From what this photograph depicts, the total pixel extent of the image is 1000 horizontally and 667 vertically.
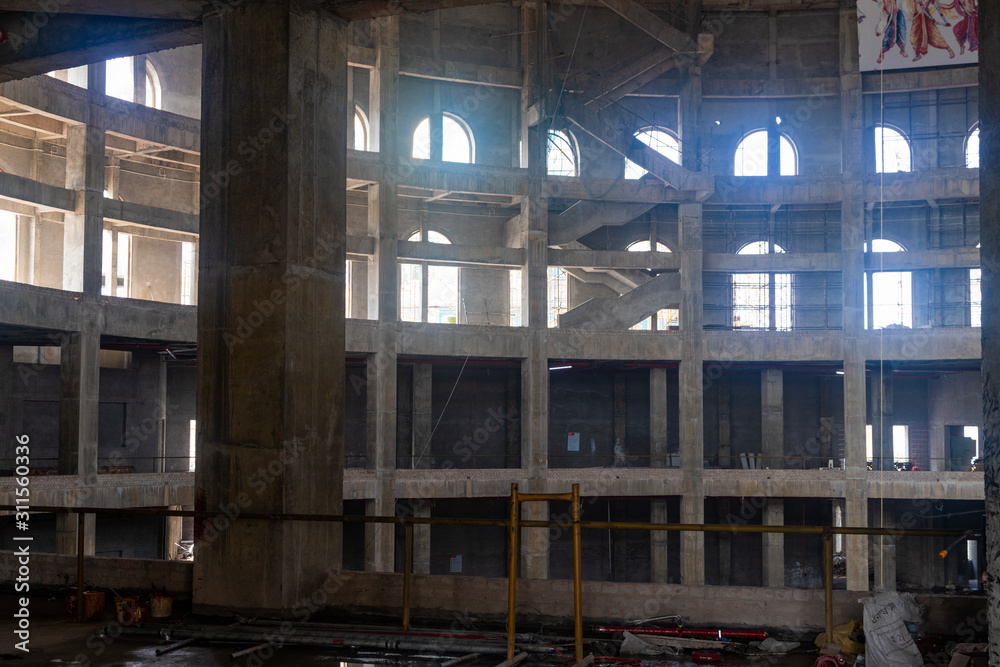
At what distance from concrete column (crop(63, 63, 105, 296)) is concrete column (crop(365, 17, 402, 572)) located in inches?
293

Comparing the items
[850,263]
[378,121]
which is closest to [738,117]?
[850,263]

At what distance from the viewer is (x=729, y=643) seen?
6984 millimetres

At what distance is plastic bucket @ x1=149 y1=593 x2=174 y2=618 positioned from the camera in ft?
27.0

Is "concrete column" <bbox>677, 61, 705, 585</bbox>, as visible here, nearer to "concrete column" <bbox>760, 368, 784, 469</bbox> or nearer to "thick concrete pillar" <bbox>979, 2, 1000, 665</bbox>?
"concrete column" <bbox>760, 368, 784, 469</bbox>

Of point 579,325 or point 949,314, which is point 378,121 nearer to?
point 579,325

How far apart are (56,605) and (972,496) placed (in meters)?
26.2

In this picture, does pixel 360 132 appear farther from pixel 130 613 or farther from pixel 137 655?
pixel 137 655

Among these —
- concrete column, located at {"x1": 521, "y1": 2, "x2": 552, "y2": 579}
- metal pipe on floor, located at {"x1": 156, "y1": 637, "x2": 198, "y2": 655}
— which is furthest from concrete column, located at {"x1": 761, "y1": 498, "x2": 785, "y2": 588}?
metal pipe on floor, located at {"x1": 156, "y1": 637, "x2": 198, "y2": 655}

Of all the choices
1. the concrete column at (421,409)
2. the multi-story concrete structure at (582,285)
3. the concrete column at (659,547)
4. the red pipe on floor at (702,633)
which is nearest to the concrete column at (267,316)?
the red pipe on floor at (702,633)

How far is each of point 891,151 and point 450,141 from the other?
15365mm

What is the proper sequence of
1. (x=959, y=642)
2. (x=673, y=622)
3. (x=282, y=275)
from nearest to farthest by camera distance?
(x=959, y=642) → (x=673, y=622) → (x=282, y=275)

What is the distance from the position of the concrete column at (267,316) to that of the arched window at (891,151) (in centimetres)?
2714

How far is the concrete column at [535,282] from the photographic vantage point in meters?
27.0

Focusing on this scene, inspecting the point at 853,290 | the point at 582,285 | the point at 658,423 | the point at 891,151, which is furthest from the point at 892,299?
the point at 582,285
